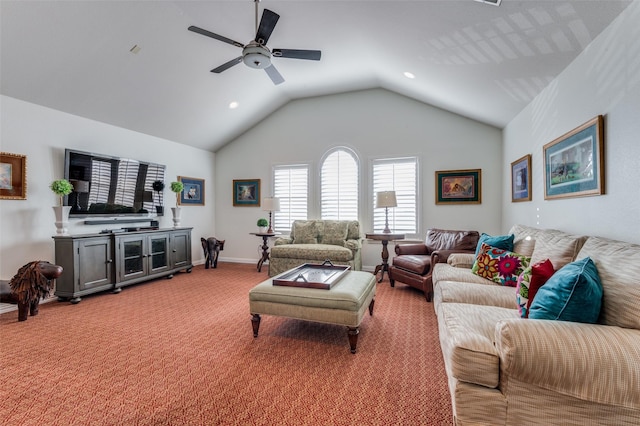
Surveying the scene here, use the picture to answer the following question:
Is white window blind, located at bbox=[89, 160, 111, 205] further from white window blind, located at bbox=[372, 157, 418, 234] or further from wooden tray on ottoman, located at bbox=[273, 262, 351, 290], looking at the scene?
white window blind, located at bbox=[372, 157, 418, 234]

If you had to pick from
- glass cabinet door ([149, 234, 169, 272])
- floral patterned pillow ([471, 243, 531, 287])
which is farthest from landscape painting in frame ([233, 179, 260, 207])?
floral patterned pillow ([471, 243, 531, 287])

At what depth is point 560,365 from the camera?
1254 mm

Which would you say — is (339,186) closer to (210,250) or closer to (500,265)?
(210,250)

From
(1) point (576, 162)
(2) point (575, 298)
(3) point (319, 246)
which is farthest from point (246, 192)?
(2) point (575, 298)

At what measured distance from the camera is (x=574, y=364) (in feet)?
4.06

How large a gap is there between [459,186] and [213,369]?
472 cm

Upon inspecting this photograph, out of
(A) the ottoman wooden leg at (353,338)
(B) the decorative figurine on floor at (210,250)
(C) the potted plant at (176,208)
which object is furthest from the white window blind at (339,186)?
(A) the ottoman wooden leg at (353,338)

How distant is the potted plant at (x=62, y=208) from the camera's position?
3.75 metres

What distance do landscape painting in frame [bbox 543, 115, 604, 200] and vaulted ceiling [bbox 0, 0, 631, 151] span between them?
685 millimetres

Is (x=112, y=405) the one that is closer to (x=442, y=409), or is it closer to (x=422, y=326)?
(x=442, y=409)

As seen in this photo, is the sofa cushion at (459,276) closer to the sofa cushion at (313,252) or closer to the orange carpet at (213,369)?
the orange carpet at (213,369)

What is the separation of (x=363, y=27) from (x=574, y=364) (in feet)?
11.7

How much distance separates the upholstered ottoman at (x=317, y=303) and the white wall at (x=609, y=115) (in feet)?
6.31

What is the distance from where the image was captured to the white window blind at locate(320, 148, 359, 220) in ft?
19.2
